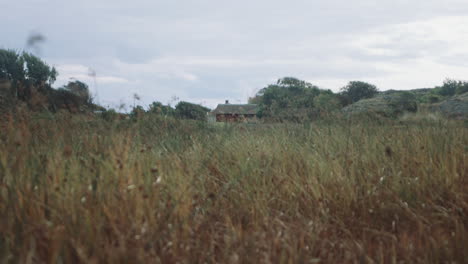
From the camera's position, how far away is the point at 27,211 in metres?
2.86

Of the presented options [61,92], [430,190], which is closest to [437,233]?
[430,190]

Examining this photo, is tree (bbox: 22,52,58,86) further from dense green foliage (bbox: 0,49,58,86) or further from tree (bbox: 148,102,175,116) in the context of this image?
tree (bbox: 148,102,175,116)

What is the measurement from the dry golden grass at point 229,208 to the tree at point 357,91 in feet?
84.5

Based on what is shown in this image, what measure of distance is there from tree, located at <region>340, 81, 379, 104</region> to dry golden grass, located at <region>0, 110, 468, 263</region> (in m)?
25.7

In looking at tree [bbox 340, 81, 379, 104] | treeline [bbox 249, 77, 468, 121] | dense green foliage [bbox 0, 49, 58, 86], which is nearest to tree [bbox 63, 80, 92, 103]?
dense green foliage [bbox 0, 49, 58, 86]

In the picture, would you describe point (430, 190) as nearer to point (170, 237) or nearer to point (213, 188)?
point (213, 188)

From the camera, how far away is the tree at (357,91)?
99.3 ft

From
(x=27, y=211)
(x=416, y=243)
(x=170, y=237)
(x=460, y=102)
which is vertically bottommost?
(x=416, y=243)

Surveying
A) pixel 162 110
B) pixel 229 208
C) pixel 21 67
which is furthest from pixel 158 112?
pixel 21 67

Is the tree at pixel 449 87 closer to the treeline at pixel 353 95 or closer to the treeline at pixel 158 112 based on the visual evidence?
the treeline at pixel 353 95

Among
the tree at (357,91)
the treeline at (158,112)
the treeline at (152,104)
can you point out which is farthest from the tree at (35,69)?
the tree at (357,91)

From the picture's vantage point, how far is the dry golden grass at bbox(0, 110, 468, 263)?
252 centimetres

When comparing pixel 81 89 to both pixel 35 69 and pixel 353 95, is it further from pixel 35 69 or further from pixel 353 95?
A: pixel 353 95

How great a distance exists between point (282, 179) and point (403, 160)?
5.13ft
